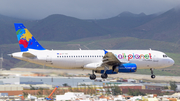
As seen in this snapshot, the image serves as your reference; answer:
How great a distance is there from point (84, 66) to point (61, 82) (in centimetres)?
6885

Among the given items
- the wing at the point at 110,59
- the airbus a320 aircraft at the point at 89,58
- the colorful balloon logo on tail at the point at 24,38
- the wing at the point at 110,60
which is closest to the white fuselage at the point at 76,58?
the airbus a320 aircraft at the point at 89,58

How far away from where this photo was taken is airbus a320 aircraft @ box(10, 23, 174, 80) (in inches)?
2687

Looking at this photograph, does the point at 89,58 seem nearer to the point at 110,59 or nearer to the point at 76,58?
the point at 76,58

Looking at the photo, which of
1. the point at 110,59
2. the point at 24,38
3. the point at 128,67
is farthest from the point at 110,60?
the point at 24,38

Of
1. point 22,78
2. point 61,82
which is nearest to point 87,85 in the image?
point 61,82

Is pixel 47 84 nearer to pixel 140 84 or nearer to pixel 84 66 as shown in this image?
pixel 140 84

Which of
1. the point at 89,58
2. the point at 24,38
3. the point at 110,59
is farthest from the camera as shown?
the point at 24,38

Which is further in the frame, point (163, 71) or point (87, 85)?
point (163, 71)

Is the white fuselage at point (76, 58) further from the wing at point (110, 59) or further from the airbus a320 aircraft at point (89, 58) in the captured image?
the wing at point (110, 59)

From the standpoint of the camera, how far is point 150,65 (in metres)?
71.1

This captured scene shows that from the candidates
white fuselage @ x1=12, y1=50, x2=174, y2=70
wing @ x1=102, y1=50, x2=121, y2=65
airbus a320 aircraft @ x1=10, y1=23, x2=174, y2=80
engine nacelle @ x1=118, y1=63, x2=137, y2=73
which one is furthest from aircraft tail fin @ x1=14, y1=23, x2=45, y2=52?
engine nacelle @ x1=118, y1=63, x2=137, y2=73

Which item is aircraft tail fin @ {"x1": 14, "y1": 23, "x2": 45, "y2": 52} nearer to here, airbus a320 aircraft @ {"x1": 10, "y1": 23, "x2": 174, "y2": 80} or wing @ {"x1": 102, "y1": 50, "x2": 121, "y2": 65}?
airbus a320 aircraft @ {"x1": 10, "y1": 23, "x2": 174, "y2": 80}

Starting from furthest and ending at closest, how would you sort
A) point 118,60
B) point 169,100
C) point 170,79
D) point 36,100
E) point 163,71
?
point 163,71 < point 170,79 < point 169,100 < point 36,100 < point 118,60

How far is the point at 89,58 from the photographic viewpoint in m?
68.8
